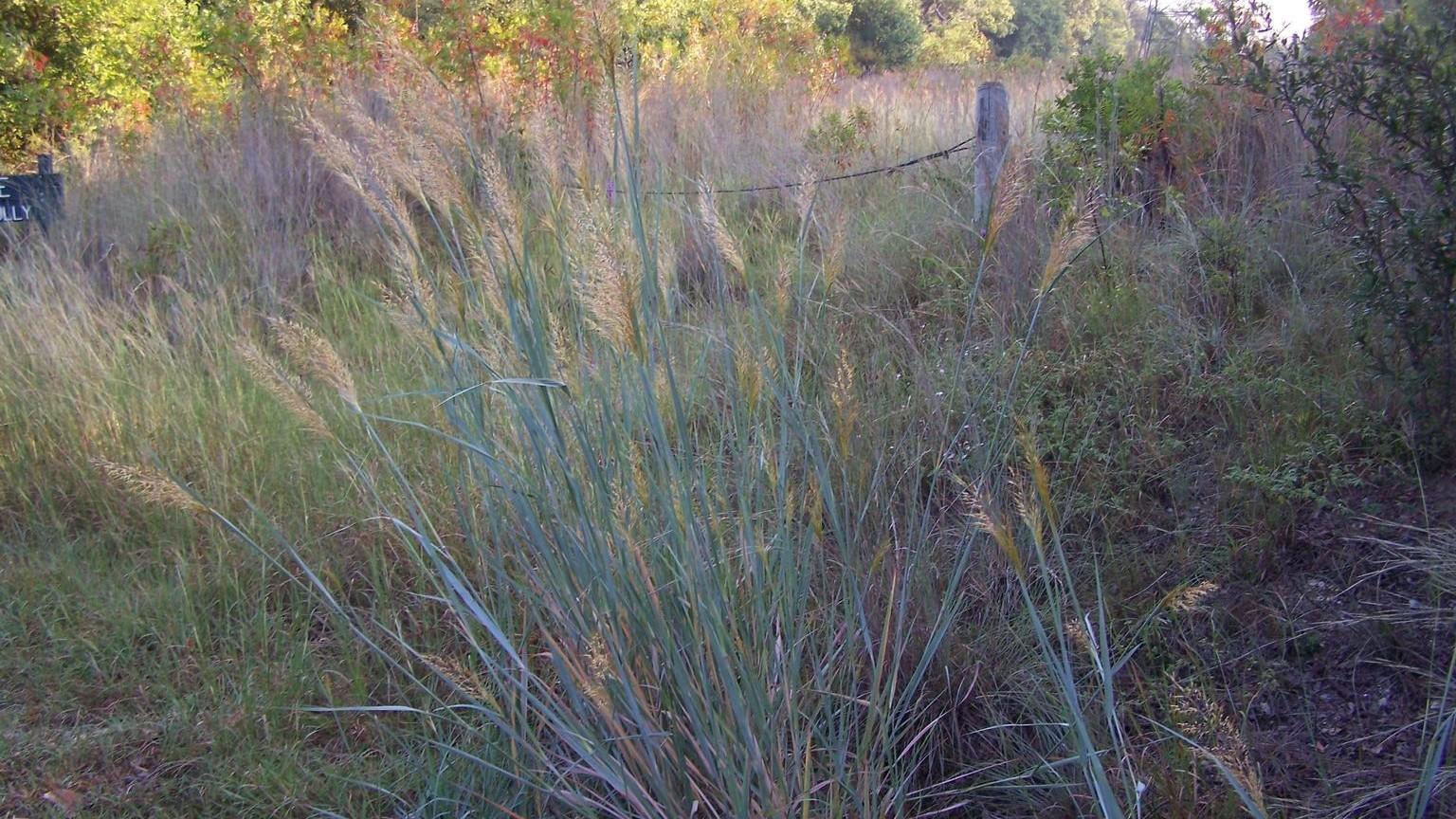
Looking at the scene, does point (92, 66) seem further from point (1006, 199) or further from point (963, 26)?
point (963, 26)

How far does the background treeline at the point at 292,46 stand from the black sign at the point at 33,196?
4.83 ft

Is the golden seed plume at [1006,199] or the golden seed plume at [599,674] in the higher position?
the golden seed plume at [1006,199]

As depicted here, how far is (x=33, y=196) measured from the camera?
5.86 meters

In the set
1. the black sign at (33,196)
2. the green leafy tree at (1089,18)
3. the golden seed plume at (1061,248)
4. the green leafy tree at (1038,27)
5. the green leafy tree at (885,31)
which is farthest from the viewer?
the green leafy tree at (1089,18)

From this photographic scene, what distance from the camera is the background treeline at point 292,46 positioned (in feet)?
25.1

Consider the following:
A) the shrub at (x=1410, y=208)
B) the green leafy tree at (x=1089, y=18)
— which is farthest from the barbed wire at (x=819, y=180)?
the green leafy tree at (x=1089, y=18)

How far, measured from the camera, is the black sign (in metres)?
5.70

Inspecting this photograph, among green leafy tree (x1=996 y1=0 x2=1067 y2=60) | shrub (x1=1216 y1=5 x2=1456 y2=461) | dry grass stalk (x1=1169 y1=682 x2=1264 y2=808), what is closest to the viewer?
dry grass stalk (x1=1169 y1=682 x2=1264 y2=808)

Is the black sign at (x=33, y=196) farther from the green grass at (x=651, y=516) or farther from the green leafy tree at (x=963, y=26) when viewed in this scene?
the green leafy tree at (x=963, y=26)

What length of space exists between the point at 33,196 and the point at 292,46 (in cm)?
287

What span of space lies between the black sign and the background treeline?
1.47 metres

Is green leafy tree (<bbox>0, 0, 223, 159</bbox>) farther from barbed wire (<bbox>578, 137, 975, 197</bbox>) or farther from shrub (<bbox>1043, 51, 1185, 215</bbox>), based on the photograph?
shrub (<bbox>1043, 51, 1185, 215</bbox>)

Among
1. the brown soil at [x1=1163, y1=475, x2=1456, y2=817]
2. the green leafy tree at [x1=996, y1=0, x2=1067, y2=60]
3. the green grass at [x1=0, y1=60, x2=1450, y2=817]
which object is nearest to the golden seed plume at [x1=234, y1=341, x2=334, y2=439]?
the green grass at [x1=0, y1=60, x2=1450, y2=817]

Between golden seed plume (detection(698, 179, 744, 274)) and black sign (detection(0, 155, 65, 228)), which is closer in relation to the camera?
golden seed plume (detection(698, 179, 744, 274))
